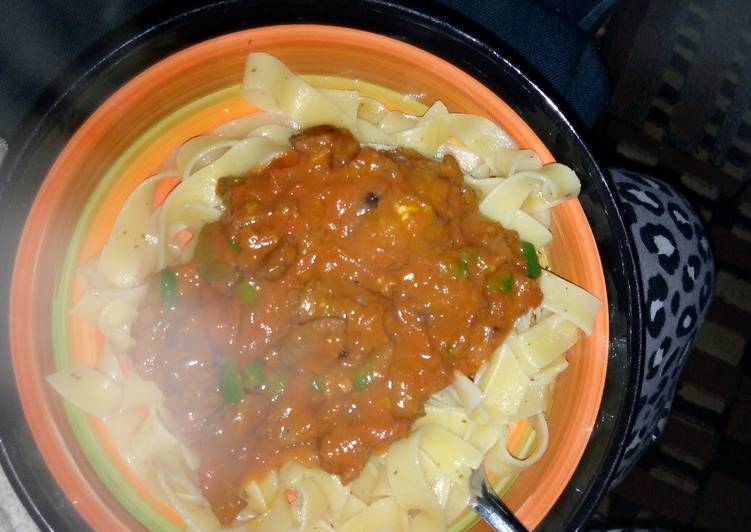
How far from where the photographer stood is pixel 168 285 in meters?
2.30

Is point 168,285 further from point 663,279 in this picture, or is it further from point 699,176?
point 699,176

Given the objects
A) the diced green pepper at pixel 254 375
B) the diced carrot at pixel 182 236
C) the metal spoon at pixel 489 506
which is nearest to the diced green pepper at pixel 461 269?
the diced green pepper at pixel 254 375

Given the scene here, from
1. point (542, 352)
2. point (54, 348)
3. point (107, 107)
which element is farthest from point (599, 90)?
point (54, 348)

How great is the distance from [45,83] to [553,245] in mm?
1949

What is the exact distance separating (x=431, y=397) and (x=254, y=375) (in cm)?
61

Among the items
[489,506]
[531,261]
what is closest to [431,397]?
[489,506]

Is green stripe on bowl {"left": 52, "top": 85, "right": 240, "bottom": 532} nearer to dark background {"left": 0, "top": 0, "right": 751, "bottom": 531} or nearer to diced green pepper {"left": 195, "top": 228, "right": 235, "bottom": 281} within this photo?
diced green pepper {"left": 195, "top": 228, "right": 235, "bottom": 281}

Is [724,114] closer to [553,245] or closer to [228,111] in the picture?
[553,245]

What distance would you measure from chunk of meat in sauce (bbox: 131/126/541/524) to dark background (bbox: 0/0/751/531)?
2.08 metres

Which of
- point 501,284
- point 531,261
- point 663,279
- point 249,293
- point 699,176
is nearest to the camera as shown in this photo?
point 249,293

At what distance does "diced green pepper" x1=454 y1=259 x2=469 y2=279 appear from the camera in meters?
2.29

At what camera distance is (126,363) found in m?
2.50

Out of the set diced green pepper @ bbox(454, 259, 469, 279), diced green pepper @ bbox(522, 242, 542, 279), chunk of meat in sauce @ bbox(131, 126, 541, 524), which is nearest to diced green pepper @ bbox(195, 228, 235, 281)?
chunk of meat in sauce @ bbox(131, 126, 541, 524)

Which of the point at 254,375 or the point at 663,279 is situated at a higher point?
the point at 663,279
